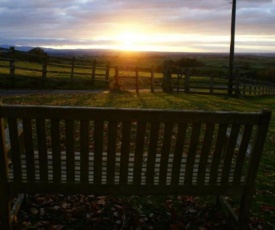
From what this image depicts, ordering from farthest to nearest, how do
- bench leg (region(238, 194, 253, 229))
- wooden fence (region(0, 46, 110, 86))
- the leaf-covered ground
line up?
wooden fence (region(0, 46, 110, 86))
the leaf-covered ground
bench leg (region(238, 194, 253, 229))

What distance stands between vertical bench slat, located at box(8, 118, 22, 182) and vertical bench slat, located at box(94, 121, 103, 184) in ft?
2.38

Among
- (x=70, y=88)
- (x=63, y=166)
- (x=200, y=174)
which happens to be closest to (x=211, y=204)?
(x=200, y=174)

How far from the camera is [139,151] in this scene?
3.60 m

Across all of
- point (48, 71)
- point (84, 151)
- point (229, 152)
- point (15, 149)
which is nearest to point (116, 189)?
point (84, 151)

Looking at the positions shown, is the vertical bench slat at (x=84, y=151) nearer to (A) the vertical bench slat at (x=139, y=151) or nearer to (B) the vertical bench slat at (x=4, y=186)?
(A) the vertical bench slat at (x=139, y=151)

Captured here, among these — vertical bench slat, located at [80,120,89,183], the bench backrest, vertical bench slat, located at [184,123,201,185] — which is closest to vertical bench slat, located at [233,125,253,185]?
the bench backrest

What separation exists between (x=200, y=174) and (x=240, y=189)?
0.46m

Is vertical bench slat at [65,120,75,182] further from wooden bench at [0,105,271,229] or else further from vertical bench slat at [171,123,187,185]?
vertical bench slat at [171,123,187,185]

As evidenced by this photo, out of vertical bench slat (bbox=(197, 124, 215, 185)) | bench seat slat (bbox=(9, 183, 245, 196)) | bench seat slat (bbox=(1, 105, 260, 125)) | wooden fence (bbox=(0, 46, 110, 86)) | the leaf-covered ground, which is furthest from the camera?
wooden fence (bbox=(0, 46, 110, 86))

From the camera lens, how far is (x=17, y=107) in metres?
3.35

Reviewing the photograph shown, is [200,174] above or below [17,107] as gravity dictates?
below

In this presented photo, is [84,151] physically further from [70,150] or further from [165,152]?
[165,152]

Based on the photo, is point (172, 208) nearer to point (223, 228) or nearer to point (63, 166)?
point (223, 228)

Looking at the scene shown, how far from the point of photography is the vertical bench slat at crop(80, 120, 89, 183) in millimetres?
3463
